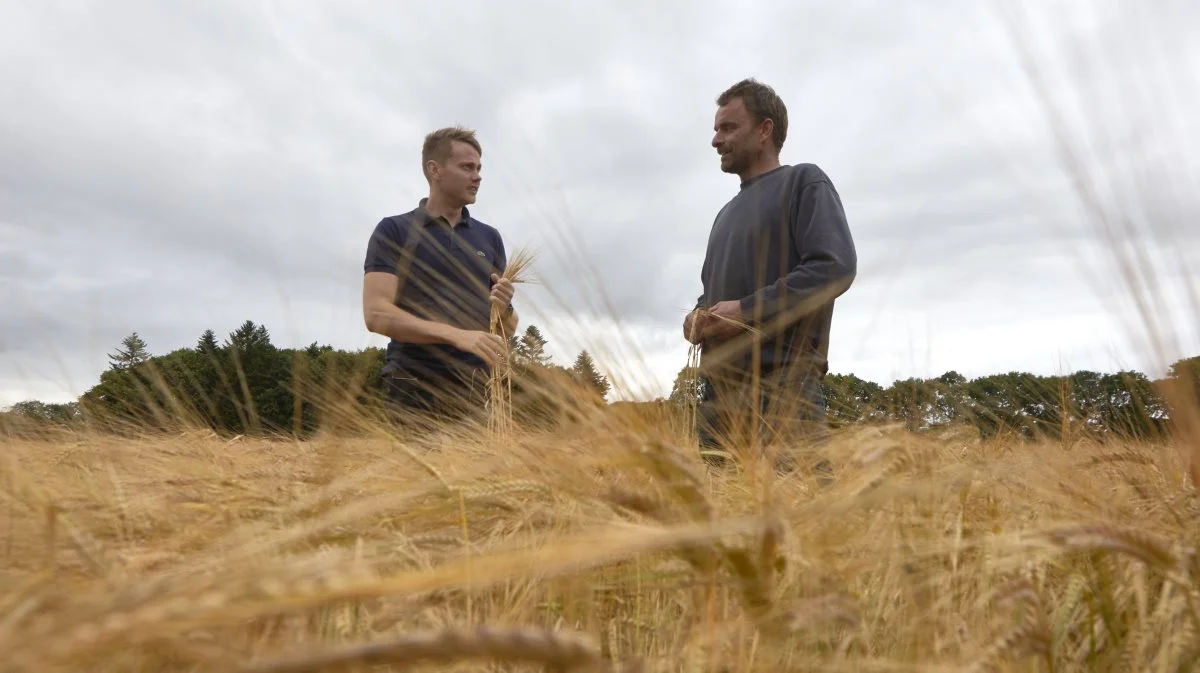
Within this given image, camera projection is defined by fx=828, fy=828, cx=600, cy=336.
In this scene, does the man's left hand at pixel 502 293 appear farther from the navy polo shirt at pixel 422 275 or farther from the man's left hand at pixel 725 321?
the man's left hand at pixel 725 321

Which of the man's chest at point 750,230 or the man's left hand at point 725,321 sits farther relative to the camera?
the man's chest at point 750,230

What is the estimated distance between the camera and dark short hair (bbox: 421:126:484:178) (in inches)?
137

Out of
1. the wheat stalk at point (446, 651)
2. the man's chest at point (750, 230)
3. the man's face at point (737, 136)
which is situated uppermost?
the man's face at point (737, 136)

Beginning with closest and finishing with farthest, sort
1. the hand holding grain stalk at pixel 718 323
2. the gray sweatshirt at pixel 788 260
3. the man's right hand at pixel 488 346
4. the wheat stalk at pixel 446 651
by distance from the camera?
the wheat stalk at pixel 446 651
the hand holding grain stalk at pixel 718 323
the gray sweatshirt at pixel 788 260
the man's right hand at pixel 488 346

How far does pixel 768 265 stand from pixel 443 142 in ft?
5.21

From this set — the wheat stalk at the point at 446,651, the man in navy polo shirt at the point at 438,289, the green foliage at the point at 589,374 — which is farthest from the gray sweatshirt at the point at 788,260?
the wheat stalk at the point at 446,651

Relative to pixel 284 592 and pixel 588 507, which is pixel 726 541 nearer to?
pixel 588 507

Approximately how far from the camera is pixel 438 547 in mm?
923

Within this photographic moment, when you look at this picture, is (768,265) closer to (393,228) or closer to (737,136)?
(737,136)

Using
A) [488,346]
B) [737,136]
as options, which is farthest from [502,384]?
[737,136]

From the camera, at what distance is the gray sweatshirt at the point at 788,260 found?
7.55ft

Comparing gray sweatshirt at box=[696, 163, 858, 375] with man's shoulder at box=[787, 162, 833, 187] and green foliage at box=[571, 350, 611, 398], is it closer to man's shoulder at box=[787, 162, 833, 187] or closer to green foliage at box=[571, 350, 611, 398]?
man's shoulder at box=[787, 162, 833, 187]

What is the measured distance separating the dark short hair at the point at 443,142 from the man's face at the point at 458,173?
0.9 inches

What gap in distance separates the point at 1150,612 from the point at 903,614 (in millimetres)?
283
